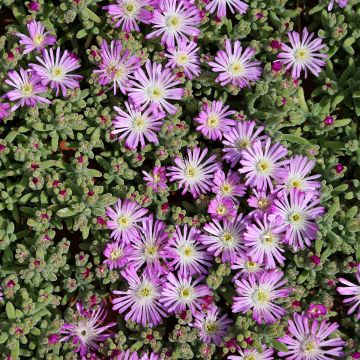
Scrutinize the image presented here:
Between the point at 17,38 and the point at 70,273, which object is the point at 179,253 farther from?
the point at 17,38

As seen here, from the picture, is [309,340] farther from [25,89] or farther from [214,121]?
[25,89]

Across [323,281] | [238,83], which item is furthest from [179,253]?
[238,83]

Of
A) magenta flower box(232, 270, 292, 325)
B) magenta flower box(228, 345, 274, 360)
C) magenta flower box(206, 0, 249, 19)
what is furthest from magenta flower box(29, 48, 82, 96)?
magenta flower box(228, 345, 274, 360)

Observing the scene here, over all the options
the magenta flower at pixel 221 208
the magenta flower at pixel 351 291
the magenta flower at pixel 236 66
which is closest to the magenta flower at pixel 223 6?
the magenta flower at pixel 236 66

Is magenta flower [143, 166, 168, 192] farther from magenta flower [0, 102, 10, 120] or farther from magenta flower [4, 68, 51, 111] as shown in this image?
magenta flower [0, 102, 10, 120]

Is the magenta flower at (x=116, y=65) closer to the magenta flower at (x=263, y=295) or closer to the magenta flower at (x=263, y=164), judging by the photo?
the magenta flower at (x=263, y=164)

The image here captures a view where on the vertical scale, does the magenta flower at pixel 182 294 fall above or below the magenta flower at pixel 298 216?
below
